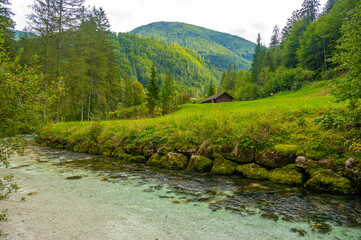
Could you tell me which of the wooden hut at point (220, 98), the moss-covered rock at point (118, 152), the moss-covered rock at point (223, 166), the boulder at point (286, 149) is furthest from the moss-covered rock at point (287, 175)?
the wooden hut at point (220, 98)

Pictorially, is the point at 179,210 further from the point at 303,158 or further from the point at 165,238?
the point at 303,158

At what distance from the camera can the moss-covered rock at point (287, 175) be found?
6113mm

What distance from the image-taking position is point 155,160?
966 cm

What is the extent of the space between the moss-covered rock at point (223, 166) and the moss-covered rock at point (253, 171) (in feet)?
0.95

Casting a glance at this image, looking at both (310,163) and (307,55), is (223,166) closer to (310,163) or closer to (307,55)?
(310,163)

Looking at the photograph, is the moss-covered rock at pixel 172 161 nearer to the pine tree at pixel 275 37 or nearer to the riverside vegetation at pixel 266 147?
the riverside vegetation at pixel 266 147

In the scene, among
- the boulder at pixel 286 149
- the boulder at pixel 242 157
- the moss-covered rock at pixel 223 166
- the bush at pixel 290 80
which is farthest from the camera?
the bush at pixel 290 80

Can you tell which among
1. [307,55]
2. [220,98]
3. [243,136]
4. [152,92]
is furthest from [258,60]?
[243,136]

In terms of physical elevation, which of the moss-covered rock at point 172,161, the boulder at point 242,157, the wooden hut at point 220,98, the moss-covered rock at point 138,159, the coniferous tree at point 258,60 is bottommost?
the moss-covered rock at point 138,159

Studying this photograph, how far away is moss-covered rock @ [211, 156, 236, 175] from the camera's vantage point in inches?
301

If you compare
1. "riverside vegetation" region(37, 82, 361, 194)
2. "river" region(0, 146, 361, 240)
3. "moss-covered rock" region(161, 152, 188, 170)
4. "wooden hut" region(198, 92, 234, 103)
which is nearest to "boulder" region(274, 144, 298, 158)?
"riverside vegetation" region(37, 82, 361, 194)

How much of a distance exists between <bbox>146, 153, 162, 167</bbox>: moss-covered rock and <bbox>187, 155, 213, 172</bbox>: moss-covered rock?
1794mm

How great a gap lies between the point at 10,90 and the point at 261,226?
5.56 metres

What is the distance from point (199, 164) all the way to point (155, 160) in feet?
8.52
